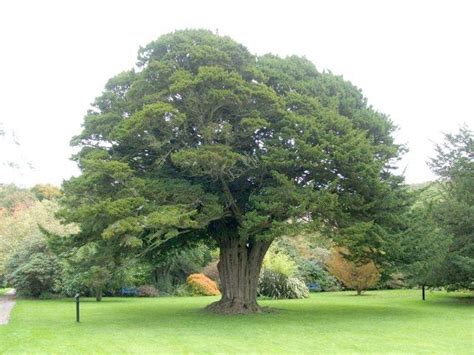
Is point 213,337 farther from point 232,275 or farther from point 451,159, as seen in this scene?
point 451,159

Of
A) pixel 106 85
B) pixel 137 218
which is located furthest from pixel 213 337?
pixel 106 85

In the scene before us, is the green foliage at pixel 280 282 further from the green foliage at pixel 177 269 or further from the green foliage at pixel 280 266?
the green foliage at pixel 177 269

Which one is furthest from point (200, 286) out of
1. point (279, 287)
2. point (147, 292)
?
point (279, 287)

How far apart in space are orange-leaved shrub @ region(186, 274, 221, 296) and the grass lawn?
13284 millimetres

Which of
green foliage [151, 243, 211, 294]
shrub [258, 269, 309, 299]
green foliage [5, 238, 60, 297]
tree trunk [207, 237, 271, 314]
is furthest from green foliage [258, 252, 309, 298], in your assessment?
green foliage [5, 238, 60, 297]

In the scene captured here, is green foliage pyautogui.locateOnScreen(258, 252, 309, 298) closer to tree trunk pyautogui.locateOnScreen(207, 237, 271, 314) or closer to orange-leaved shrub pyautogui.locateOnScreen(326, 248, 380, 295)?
orange-leaved shrub pyautogui.locateOnScreen(326, 248, 380, 295)

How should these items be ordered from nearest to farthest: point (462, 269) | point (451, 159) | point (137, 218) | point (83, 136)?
1. point (137, 218)
2. point (83, 136)
3. point (462, 269)
4. point (451, 159)

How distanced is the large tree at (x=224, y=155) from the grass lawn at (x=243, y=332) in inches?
98.2

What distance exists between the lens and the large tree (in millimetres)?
16609

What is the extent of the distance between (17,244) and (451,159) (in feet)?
83.0

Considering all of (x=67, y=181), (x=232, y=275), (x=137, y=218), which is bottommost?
(x=232, y=275)

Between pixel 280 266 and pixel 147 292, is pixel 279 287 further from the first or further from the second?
pixel 147 292

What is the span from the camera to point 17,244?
32250mm

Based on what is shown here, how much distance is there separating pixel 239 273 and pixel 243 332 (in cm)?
604
